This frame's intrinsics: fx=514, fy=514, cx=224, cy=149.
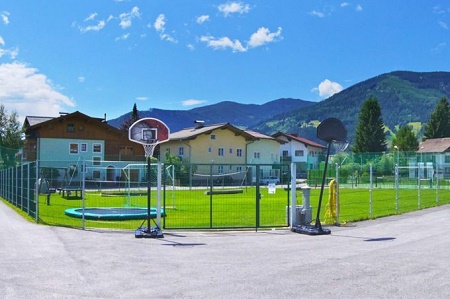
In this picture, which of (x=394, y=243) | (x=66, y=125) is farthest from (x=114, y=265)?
(x=66, y=125)

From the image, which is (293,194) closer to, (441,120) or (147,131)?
(147,131)

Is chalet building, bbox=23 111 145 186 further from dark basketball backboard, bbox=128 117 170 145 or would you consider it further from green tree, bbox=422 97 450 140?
green tree, bbox=422 97 450 140

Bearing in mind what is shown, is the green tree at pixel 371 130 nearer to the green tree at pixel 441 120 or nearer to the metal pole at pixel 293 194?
the green tree at pixel 441 120

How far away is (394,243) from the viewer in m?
11.7

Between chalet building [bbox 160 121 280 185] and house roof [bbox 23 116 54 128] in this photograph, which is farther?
chalet building [bbox 160 121 280 185]

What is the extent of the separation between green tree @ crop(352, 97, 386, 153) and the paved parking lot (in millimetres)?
91261

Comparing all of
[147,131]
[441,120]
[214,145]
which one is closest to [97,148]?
[214,145]

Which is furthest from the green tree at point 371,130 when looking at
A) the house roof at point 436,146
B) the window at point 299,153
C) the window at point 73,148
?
the window at point 73,148

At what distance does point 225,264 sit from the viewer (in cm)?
921

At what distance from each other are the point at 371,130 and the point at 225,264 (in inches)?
3838

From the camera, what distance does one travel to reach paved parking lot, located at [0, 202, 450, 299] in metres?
7.19

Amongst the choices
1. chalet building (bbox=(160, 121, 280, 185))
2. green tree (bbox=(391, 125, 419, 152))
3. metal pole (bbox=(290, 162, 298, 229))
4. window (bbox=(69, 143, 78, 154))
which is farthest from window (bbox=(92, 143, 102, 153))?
green tree (bbox=(391, 125, 419, 152))

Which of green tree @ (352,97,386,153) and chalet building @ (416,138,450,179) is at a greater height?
green tree @ (352,97,386,153)

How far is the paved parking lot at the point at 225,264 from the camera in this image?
7191 mm
